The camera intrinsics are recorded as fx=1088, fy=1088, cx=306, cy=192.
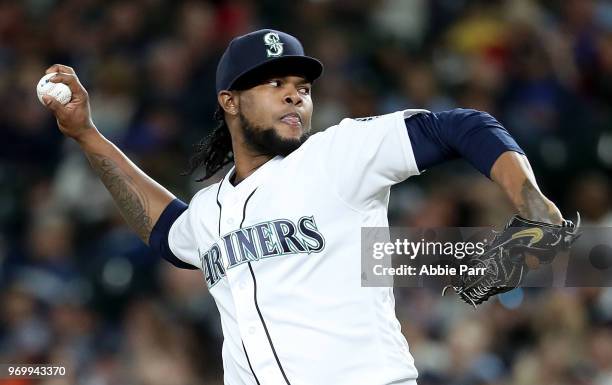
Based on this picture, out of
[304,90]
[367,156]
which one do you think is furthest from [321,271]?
[304,90]

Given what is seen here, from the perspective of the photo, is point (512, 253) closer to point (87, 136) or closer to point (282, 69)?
point (282, 69)

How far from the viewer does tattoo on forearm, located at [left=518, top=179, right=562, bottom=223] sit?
239 centimetres

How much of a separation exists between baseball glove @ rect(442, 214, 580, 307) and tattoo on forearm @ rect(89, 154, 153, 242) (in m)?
1.22

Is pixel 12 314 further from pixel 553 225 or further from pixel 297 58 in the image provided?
pixel 553 225

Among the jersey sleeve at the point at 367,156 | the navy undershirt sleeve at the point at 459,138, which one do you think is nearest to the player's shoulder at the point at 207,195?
the jersey sleeve at the point at 367,156

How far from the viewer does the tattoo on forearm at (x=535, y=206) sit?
239cm

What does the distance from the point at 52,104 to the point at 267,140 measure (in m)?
0.74

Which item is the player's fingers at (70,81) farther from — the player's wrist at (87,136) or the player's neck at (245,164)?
the player's neck at (245,164)

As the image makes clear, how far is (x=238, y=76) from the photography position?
10.3 feet

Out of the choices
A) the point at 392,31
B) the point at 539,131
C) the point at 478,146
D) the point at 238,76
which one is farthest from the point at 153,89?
the point at 478,146

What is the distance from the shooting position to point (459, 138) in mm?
2504

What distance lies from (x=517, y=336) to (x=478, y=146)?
2798 mm

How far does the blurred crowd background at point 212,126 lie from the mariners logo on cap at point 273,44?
1873 mm

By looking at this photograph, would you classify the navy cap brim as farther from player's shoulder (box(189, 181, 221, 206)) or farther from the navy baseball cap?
player's shoulder (box(189, 181, 221, 206))
